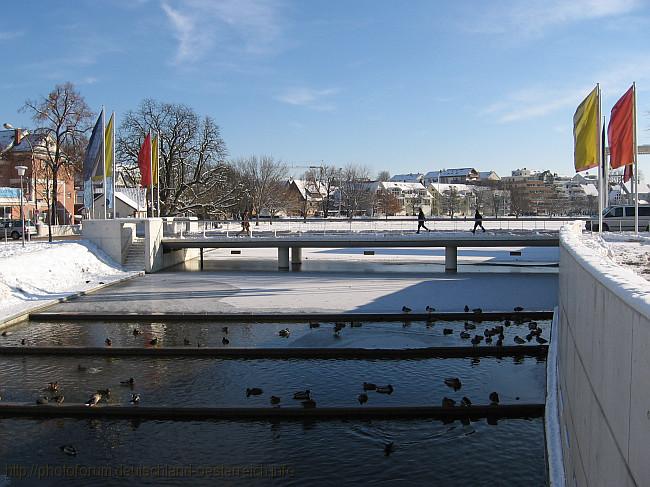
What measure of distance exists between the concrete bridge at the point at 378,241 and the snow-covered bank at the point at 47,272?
15.3 ft

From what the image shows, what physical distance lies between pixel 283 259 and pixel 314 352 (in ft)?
73.0

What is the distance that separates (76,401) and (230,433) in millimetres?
3988

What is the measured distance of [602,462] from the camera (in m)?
5.11

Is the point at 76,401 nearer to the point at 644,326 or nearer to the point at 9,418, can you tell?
the point at 9,418

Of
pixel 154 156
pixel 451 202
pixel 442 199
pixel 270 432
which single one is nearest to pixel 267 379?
pixel 270 432

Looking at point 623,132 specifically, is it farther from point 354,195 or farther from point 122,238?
point 354,195

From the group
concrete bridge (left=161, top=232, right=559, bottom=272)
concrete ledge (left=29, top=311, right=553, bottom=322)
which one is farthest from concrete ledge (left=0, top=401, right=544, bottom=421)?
concrete bridge (left=161, top=232, right=559, bottom=272)

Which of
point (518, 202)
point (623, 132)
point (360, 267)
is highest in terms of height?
point (518, 202)

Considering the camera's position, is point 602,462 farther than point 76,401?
No

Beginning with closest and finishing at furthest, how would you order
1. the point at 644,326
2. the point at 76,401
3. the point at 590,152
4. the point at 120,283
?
the point at 644,326
the point at 76,401
the point at 590,152
the point at 120,283

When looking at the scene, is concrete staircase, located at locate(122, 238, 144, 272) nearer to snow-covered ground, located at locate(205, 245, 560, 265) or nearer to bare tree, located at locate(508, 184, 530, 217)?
snow-covered ground, located at locate(205, 245, 560, 265)

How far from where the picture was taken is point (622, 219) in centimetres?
4034

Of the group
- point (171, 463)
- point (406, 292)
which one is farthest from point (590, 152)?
point (171, 463)

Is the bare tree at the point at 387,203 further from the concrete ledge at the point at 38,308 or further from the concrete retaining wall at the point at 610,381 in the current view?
the concrete retaining wall at the point at 610,381
